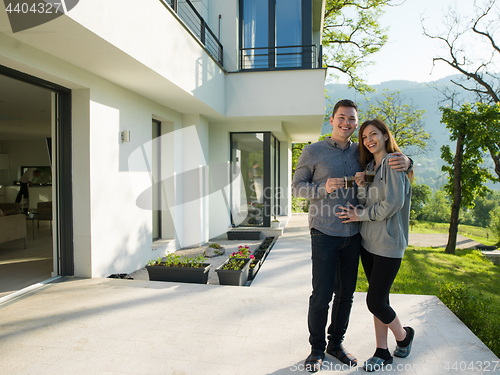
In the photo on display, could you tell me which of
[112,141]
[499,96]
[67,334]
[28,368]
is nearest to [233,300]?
[67,334]

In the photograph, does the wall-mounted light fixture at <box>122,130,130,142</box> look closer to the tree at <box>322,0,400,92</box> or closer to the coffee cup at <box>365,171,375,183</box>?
the coffee cup at <box>365,171,375,183</box>

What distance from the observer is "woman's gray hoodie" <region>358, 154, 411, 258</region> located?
1.93 meters

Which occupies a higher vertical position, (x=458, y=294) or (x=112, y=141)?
(x=112, y=141)

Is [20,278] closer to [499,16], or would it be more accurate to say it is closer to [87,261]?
[87,261]

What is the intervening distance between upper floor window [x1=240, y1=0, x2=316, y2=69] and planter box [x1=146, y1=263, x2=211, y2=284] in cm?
517

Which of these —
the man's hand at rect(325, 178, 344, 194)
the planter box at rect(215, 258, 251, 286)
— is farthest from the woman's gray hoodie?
the planter box at rect(215, 258, 251, 286)

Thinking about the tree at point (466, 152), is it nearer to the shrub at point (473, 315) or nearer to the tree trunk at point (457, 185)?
the tree trunk at point (457, 185)

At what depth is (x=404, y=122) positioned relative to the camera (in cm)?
2108

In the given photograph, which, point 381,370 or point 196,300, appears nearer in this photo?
point 381,370

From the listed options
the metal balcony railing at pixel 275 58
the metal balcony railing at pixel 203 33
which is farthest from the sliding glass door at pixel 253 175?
the metal balcony railing at pixel 203 33

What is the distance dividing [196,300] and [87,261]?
1610 millimetres

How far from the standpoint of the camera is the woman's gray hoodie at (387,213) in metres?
1.93

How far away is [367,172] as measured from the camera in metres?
2.01

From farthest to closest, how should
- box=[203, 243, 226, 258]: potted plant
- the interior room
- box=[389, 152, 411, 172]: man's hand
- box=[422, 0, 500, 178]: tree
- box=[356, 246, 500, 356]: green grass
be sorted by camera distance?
1. box=[422, 0, 500, 178]: tree
2. box=[203, 243, 226, 258]: potted plant
3. box=[356, 246, 500, 356]: green grass
4. the interior room
5. box=[389, 152, 411, 172]: man's hand
